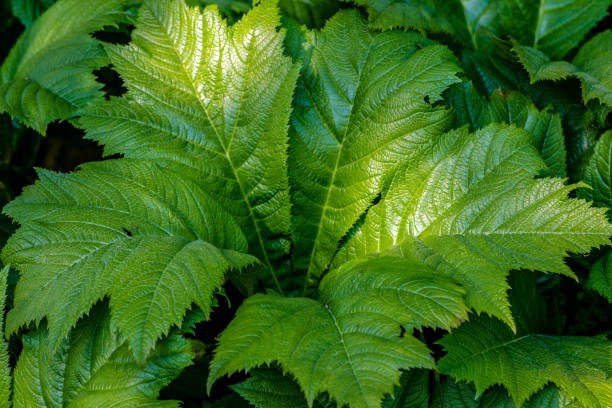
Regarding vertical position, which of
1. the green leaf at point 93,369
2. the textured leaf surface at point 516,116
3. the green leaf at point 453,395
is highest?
the textured leaf surface at point 516,116

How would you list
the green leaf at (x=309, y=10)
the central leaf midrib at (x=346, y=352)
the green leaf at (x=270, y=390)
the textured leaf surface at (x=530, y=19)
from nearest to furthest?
the central leaf midrib at (x=346, y=352) < the green leaf at (x=270, y=390) < the green leaf at (x=309, y=10) < the textured leaf surface at (x=530, y=19)

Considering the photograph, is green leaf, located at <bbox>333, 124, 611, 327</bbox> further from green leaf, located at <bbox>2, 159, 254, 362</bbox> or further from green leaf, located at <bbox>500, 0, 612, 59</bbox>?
green leaf, located at <bbox>500, 0, 612, 59</bbox>

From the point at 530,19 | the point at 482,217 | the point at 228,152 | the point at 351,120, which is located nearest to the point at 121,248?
the point at 228,152

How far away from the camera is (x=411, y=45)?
1.46 metres

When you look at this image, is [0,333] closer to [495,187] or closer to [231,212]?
[231,212]

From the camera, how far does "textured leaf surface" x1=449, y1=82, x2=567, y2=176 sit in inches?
58.1

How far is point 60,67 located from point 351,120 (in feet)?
3.05

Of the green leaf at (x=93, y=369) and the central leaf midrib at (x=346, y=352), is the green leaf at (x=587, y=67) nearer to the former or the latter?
the central leaf midrib at (x=346, y=352)

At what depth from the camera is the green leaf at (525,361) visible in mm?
1068

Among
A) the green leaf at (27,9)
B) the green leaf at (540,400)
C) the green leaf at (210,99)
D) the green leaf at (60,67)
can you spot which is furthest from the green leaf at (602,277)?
the green leaf at (27,9)

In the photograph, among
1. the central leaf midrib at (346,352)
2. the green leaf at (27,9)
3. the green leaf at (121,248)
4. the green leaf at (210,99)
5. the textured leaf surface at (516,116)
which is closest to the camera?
the central leaf midrib at (346,352)

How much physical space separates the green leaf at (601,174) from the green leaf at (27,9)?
7.04 ft

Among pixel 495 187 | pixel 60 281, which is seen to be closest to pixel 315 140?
pixel 495 187

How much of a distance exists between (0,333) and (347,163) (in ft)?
3.18
